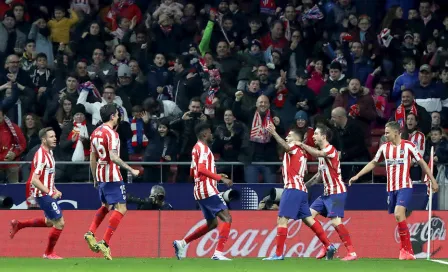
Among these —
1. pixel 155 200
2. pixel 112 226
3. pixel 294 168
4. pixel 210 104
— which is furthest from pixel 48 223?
pixel 210 104

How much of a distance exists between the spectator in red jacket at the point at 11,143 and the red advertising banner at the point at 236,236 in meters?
1.46

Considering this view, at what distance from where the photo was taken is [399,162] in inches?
762

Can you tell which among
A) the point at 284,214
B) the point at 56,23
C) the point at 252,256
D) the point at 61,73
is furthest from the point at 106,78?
the point at 284,214

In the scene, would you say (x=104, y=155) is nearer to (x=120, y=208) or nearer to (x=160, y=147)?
(x=120, y=208)

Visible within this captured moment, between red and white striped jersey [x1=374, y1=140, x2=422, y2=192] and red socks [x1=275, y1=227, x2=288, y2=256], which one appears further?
red and white striped jersey [x1=374, y1=140, x2=422, y2=192]

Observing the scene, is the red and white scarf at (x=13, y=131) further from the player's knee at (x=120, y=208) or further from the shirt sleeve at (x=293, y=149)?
the shirt sleeve at (x=293, y=149)

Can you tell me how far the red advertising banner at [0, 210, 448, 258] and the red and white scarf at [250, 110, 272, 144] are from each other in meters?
1.73

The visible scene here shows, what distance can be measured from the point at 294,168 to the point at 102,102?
18.8 ft

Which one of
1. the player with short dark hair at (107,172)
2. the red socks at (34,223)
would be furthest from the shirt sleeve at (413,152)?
the red socks at (34,223)

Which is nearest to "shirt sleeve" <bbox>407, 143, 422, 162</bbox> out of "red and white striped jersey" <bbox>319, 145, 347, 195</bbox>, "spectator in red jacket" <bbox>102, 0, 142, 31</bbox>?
"red and white striped jersey" <bbox>319, 145, 347, 195</bbox>

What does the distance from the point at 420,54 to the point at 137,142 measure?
617 cm

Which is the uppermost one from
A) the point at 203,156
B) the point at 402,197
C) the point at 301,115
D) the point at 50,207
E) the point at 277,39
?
the point at 277,39

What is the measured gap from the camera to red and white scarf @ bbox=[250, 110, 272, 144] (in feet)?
74.8

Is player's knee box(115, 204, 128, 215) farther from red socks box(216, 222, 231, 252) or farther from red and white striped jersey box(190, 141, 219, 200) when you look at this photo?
red socks box(216, 222, 231, 252)
